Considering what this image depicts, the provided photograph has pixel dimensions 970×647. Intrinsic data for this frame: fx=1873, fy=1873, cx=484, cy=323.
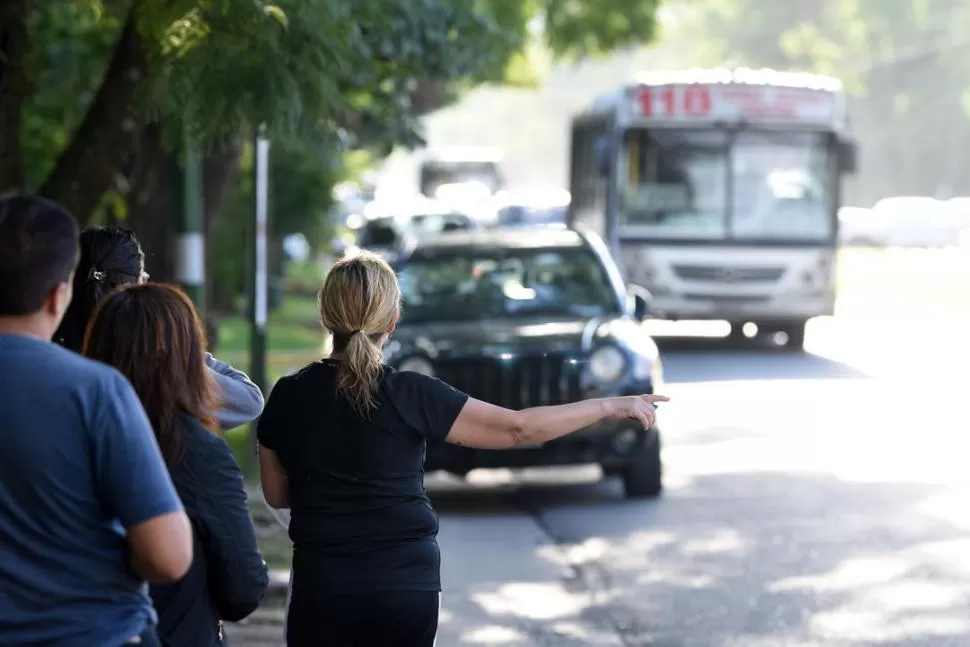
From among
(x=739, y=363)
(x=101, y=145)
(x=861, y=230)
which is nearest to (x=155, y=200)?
(x=101, y=145)

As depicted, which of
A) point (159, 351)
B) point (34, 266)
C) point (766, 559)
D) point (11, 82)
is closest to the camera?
point (34, 266)

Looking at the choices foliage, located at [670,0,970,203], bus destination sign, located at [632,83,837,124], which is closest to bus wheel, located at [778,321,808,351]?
bus destination sign, located at [632,83,837,124]

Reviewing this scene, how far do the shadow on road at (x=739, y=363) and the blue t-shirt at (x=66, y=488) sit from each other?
50.1 ft

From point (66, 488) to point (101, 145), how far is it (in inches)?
300

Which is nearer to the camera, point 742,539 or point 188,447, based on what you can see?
point 188,447

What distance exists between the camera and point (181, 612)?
3.80 meters

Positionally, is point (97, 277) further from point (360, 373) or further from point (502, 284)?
point (502, 284)

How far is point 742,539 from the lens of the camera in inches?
388

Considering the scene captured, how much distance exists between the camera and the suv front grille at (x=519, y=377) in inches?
421

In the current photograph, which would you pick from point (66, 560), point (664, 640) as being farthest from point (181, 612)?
point (664, 640)

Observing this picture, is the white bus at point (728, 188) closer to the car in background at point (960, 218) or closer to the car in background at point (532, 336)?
the car in background at point (532, 336)

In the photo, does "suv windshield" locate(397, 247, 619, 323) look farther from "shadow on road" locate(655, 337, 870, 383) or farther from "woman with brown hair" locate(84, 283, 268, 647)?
"woman with brown hair" locate(84, 283, 268, 647)

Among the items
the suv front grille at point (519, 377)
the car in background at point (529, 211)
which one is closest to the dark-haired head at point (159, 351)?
the suv front grille at point (519, 377)

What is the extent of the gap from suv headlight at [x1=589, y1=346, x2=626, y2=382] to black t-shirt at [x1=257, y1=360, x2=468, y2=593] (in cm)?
630
